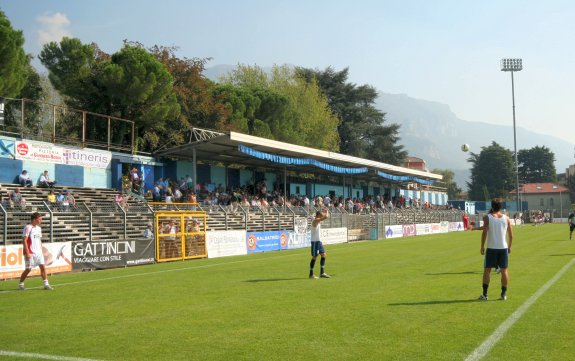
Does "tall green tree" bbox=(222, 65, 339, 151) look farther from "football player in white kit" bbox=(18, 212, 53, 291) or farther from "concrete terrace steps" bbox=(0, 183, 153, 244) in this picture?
"football player in white kit" bbox=(18, 212, 53, 291)

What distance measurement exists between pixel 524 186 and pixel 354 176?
80.6 meters

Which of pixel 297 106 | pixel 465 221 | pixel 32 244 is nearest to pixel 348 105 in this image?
pixel 297 106

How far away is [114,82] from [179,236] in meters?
18.0

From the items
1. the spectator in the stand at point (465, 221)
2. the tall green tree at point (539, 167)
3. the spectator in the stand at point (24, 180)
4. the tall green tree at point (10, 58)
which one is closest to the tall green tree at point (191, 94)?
the tall green tree at point (10, 58)

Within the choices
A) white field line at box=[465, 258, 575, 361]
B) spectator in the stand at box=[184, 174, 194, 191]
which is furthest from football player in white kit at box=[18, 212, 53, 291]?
spectator in the stand at box=[184, 174, 194, 191]

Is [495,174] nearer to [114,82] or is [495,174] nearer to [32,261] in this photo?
[114,82]

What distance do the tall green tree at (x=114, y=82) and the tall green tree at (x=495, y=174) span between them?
303 ft

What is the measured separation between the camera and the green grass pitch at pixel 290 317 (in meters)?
7.11

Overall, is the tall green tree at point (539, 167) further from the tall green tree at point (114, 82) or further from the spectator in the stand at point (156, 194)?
the spectator in the stand at point (156, 194)

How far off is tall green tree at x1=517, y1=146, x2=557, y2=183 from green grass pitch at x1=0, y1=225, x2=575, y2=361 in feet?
412

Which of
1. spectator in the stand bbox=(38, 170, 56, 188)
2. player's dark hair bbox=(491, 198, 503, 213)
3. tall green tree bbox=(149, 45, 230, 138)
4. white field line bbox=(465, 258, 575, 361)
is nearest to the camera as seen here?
white field line bbox=(465, 258, 575, 361)

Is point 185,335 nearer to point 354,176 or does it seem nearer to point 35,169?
point 35,169

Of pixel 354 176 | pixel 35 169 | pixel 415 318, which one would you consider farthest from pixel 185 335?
pixel 354 176

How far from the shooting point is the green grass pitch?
7109mm
